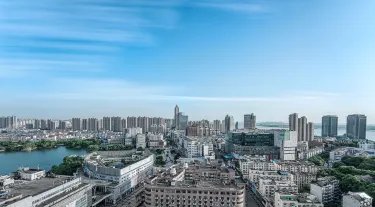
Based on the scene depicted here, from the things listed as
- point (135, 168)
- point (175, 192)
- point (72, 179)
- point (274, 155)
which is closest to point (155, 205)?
point (175, 192)

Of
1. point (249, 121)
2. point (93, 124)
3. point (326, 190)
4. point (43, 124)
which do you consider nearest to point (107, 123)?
point (93, 124)

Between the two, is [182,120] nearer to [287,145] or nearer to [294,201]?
[287,145]

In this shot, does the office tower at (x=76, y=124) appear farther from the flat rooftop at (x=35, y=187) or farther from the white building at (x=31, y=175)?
the flat rooftop at (x=35, y=187)

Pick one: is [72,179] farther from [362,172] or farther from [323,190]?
[362,172]

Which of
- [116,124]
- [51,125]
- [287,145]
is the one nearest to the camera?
[287,145]

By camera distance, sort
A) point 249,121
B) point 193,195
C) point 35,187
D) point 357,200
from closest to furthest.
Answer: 1. point 193,195
2. point 35,187
3. point 357,200
4. point 249,121

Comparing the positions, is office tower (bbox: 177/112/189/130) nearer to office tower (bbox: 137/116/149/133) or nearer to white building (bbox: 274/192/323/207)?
office tower (bbox: 137/116/149/133)

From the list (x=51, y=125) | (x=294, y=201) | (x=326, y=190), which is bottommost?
(x=51, y=125)
